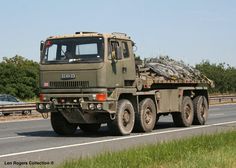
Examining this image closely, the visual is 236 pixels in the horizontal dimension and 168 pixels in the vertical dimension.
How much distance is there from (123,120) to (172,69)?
4.12 metres

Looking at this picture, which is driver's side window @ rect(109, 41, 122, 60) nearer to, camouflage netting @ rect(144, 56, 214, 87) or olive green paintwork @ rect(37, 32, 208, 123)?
olive green paintwork @ rect(37, 32, 208, 123)

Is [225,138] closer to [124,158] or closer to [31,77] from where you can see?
[124,158]

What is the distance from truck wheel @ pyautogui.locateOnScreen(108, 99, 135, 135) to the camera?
15.4 meters

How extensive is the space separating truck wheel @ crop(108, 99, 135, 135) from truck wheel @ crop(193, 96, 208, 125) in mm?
4805

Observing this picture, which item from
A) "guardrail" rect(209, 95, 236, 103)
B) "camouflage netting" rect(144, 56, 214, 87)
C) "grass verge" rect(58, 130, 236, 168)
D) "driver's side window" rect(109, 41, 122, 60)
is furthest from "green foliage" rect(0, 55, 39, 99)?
"grass verge" rect(58, 130, 236, 168)

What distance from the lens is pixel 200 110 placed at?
66.8ft

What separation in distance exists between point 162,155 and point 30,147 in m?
4.48

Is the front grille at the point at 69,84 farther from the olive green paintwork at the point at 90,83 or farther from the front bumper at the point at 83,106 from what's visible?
the front bumper at the point at 83,106

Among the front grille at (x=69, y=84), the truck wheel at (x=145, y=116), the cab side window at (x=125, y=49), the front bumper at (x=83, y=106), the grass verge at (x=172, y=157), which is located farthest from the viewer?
A: the truck wheel at (x=145, y=116)

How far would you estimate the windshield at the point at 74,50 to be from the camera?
14961 mm

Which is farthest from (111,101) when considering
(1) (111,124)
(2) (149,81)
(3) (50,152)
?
(3) (50,152)

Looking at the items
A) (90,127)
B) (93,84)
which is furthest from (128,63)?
(90,127)

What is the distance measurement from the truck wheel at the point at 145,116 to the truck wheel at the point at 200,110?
11.5 ft

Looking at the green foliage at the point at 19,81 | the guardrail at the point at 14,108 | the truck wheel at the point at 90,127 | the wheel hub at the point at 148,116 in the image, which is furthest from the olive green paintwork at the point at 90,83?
the green foliage at the point at 19,81
